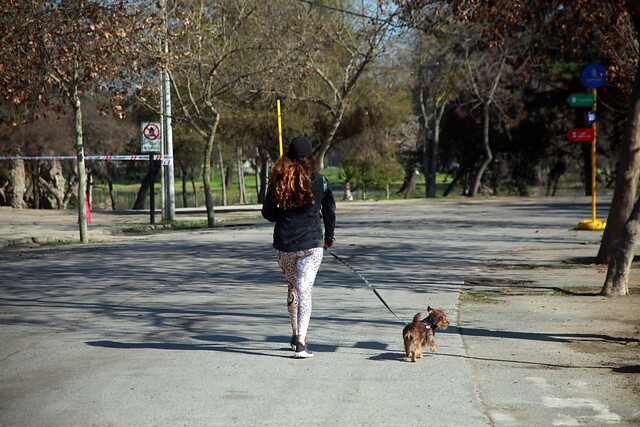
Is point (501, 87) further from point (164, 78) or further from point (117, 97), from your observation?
point (117, 97)

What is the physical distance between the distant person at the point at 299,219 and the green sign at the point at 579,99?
12729mm

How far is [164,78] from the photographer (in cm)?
2842

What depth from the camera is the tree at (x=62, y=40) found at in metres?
17.7

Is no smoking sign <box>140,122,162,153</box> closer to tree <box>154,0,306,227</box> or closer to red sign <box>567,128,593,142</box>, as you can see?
tree <box>154,0,306,227</box>

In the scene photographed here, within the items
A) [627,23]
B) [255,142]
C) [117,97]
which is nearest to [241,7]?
[117,97]

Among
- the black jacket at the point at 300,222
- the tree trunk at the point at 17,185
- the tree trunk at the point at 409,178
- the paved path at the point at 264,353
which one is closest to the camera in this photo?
the paved path at the point at 264,353

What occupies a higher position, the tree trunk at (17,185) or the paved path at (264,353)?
the tree trunk at (17,185)

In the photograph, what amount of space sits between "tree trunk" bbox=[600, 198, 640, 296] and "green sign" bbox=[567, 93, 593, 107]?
846 cm

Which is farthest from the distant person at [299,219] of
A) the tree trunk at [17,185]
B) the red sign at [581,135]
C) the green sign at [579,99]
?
the tree trunk at [17,185]

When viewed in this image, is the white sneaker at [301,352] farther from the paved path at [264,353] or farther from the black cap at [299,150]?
the black cap at [299,150]

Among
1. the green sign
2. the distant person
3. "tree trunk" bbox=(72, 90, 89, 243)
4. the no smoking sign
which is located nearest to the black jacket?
the distant person

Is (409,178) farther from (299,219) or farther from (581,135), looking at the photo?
(299,219)

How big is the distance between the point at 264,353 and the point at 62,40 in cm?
1300

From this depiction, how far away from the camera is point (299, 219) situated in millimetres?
7500
